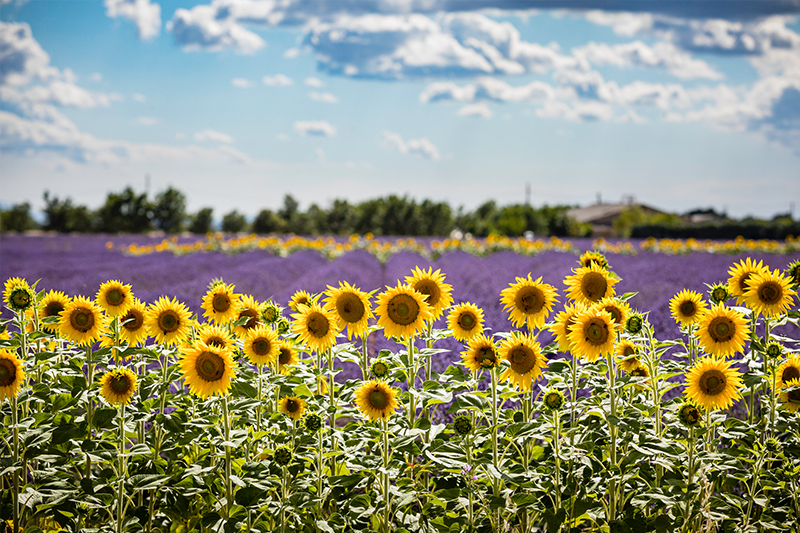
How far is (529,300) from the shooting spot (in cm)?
237

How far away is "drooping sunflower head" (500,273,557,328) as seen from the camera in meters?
2.36

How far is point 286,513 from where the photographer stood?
218 centimetres

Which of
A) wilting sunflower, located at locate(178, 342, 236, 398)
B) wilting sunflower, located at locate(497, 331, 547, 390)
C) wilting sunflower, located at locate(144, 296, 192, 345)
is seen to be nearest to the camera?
wilting sunflower, located at locate(178, 342, 236, 398)

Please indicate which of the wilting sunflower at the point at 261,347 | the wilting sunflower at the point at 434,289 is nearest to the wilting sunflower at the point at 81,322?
the wilting sunflower at the point at 261,347

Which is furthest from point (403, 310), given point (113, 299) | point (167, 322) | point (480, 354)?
point (113, 299)

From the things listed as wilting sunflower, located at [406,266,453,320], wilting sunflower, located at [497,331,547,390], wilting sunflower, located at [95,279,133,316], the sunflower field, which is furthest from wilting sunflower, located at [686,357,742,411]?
wilting sunflower, located at [95,279,133,316]

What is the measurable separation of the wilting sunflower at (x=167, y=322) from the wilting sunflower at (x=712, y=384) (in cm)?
215

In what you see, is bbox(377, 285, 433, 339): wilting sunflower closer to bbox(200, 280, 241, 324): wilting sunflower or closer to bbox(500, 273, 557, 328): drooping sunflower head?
bbox(500, 273, 557, 328): drooping sunflower head

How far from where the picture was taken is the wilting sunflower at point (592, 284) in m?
2.49

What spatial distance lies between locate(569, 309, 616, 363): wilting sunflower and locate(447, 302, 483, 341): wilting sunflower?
39 cm

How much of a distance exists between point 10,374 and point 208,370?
2.82 ft

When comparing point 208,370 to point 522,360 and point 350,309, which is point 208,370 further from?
point 522,360

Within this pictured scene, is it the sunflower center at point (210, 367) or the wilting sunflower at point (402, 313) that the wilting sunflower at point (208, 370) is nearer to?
the sunflower center at point (210, 367)

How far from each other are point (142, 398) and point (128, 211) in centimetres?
4877
